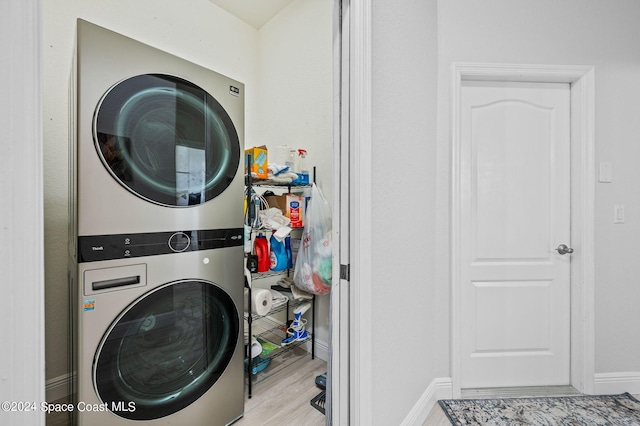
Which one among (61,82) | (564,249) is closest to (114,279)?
(61,82)

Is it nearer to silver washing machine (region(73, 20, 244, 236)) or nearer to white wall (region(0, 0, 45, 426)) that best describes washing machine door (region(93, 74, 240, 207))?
silver washing machine (region(73, 20, 244, 236))

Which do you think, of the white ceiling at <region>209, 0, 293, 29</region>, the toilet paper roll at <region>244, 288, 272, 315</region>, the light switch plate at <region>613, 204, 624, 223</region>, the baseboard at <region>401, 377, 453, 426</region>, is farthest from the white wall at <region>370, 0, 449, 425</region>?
the white ceiling at <region>209, 0, 293, 29</region>

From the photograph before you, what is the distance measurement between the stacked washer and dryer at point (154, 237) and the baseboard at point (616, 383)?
7.34 ft

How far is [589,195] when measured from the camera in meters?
1.73

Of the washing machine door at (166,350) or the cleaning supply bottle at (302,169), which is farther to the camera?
the cleaning supply bottle at (302,169)

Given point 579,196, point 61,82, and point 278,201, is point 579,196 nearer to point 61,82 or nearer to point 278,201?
point 278,201

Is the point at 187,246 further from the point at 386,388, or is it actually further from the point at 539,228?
the point at 539,228

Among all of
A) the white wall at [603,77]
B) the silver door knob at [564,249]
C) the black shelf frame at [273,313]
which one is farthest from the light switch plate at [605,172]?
the black shelf frame at [273,313]

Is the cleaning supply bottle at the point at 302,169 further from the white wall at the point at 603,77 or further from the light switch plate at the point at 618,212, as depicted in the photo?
the light switch plate at the point at 618,212

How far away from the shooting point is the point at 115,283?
1.05 metres

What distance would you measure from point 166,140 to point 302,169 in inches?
47.3

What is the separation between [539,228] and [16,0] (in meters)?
2.43

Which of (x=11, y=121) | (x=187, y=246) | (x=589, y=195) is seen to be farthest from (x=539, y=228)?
(x=11, y=121)

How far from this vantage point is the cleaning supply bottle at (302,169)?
213 cm
